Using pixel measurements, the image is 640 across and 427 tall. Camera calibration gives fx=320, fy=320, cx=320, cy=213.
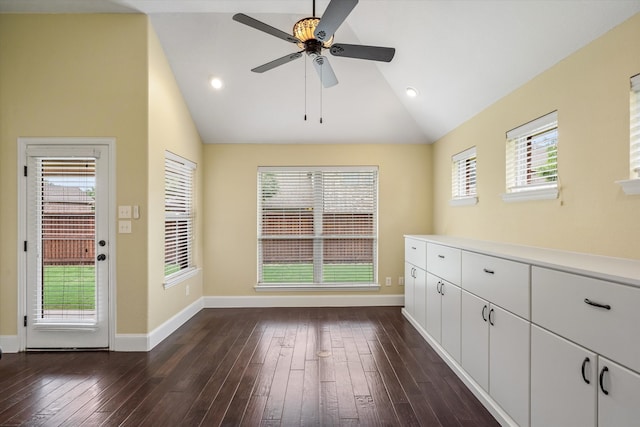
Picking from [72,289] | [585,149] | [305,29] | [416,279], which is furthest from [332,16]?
[72,289]

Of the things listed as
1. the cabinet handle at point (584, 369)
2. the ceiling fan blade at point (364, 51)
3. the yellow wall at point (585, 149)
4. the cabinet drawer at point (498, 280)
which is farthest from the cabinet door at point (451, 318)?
the ceiling fan blade at point (364, 51)

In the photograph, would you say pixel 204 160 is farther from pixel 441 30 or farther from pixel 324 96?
pixel 441 30

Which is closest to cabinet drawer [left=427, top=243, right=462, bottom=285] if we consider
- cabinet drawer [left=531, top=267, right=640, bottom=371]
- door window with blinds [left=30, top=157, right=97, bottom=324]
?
cabinet drawer [left=531, top=267, right=640, bottom=371]

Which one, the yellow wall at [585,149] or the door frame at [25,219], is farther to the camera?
the door frame at [25,219]

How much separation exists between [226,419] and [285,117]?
3497 mm

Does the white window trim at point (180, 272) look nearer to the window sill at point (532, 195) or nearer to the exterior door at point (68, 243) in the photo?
the exterior door at point (68, 243)

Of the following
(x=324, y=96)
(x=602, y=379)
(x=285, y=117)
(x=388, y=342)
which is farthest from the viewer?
(x=285, y=117)

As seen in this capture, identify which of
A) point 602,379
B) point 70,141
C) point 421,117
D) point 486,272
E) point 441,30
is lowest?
point 602,379

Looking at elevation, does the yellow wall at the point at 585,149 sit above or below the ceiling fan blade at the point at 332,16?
below

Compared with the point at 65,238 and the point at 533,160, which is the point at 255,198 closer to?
the point at 65,238

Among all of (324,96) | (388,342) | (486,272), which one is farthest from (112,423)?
(324,96)

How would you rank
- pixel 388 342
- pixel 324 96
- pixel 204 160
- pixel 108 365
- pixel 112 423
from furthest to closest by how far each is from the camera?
pixel 204 160, pixel 324 96, pixel 388 342, pixel 108 365, pixel 112 423

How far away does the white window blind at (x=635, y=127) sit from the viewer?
1.78 meters

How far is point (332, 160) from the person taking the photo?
4.83 m
